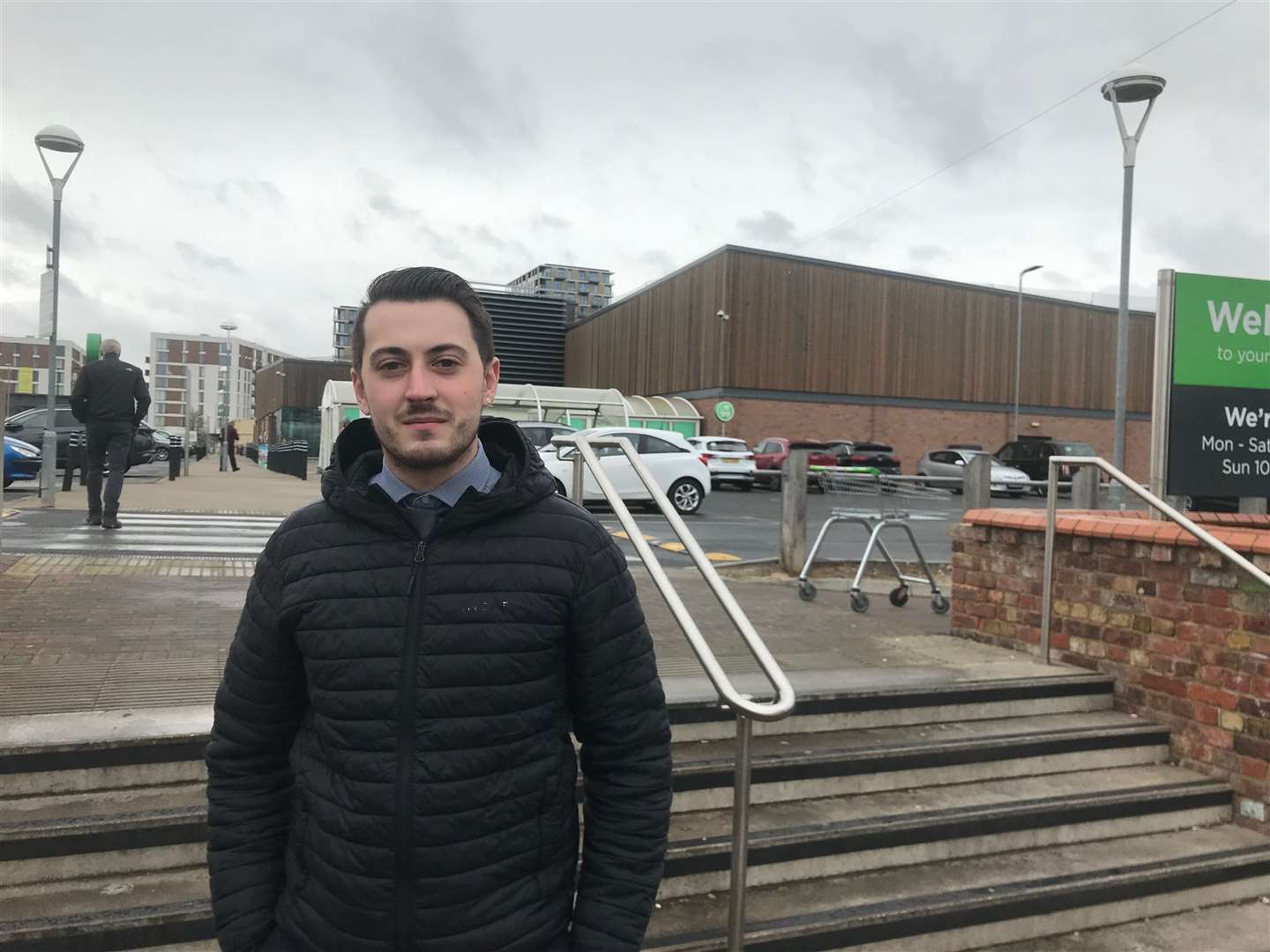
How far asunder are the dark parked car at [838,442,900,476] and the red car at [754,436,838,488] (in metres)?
0.31

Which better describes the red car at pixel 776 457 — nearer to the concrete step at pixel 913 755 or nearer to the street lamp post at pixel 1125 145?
the street lamp post at pixel 1125 145

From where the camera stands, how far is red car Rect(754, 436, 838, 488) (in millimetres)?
25062

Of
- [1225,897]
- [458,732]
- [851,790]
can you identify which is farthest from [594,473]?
[1225,897]

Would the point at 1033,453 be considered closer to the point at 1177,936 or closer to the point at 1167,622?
the point at 1167,622

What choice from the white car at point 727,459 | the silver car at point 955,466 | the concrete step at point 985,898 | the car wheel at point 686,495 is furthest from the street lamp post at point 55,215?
the silver car at point 955,466

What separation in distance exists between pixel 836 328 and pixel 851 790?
31993 mm

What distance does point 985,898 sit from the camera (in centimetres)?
331

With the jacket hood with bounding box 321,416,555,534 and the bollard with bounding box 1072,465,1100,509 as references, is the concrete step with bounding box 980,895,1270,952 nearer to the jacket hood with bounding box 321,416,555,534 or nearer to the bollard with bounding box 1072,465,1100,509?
the jacket hood with bounding box 321,416,555,534

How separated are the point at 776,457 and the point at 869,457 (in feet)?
8.64

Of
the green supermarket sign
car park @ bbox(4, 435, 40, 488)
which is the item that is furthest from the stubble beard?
car park @ bbox(4, 435, 40, 488)

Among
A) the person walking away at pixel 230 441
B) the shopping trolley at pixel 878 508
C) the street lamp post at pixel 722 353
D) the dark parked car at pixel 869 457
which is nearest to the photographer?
the shopping trolley at pixel 878 508

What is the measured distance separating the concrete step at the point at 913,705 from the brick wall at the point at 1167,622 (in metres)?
0.25

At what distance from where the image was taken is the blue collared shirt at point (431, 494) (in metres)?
1.69

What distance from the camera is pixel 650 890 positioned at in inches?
65.0
